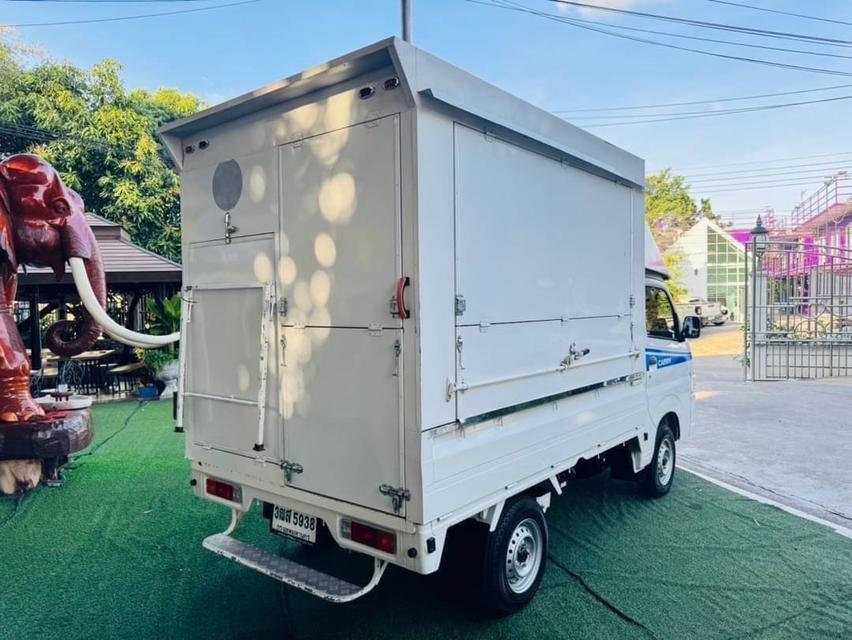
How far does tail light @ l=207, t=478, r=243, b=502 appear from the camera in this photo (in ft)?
11.9

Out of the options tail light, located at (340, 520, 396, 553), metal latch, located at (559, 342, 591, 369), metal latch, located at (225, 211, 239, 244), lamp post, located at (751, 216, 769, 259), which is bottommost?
tail light, located at (340, 520, 396, 553)

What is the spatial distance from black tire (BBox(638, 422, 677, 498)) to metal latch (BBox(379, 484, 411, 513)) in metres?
3.42

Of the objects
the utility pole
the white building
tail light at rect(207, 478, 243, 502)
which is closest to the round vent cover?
tail light at rect(207, 478, 243, 502)

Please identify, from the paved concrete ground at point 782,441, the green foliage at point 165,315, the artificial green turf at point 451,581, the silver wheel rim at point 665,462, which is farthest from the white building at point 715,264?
the artificial green turf at point 451,581

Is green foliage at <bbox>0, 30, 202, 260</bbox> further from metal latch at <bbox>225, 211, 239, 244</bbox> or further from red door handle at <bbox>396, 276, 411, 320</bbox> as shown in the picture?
red door handle at <bbox>396, 276, 411, 320</bbox>

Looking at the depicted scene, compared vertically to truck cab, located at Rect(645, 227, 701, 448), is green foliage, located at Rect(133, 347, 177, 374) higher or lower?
lower

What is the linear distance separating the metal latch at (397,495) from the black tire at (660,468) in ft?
11.2

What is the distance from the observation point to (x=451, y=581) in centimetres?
339

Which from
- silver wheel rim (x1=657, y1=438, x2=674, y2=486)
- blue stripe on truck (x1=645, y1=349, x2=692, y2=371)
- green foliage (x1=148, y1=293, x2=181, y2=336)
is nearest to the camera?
blue stripe on truck (x1=645, y1=349, x2=692, y2=371)

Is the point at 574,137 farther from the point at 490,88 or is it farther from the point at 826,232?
the point at 826,232

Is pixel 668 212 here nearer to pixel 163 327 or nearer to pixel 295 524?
pixel 163 327

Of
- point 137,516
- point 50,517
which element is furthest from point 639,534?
point 50,517

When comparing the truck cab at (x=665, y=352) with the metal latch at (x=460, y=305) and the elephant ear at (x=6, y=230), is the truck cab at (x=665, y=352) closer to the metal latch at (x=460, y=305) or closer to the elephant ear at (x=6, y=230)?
the metal latch at (x=460, y=305)

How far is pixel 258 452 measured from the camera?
A: 3449 millimetres
